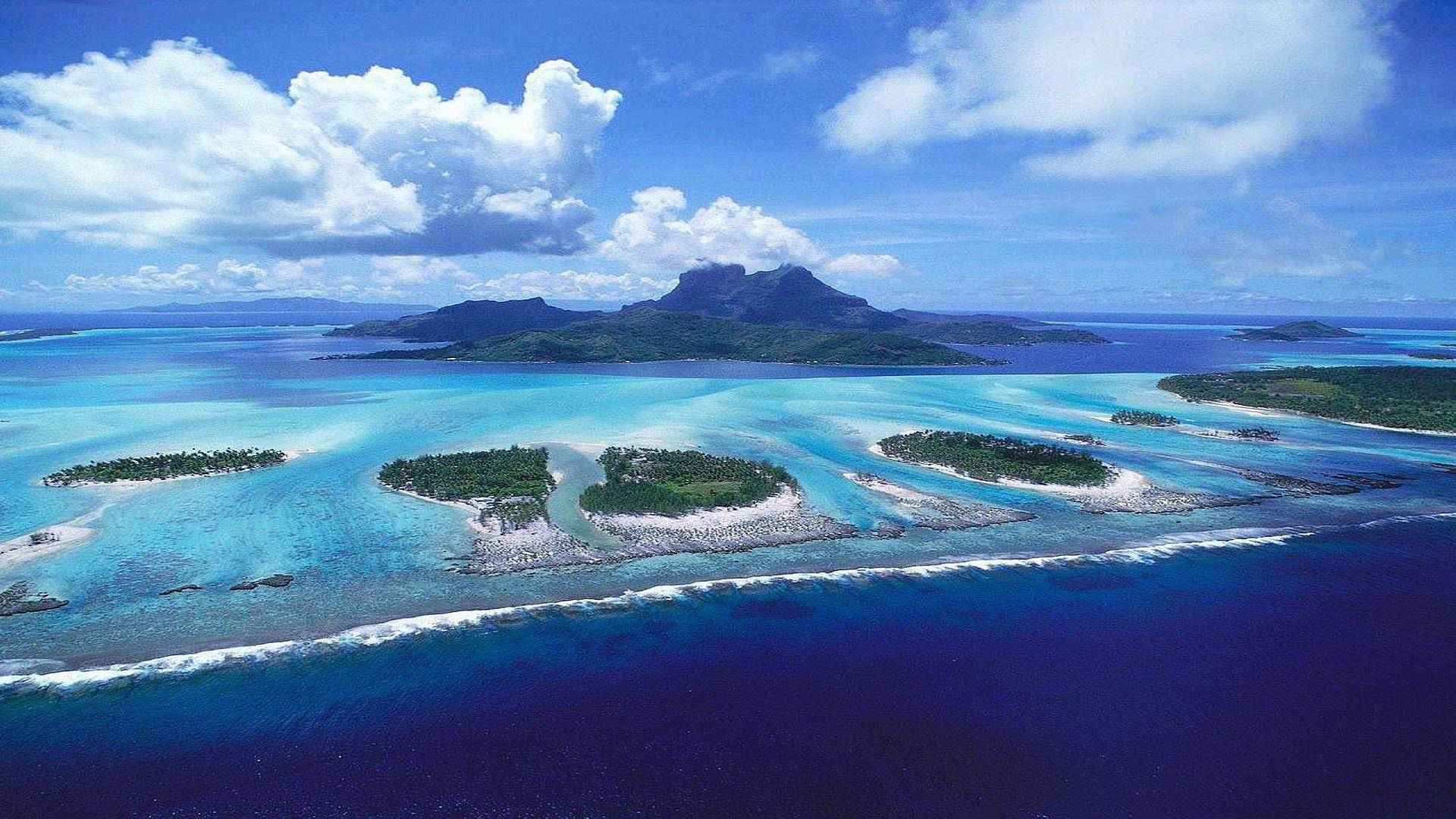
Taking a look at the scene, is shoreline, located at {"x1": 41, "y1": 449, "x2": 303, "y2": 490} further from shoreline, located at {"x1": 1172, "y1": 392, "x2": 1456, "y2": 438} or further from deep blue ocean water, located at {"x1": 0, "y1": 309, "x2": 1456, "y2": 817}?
shoreline, located at {"x1": 1172, "y1": 392, "x2": 1456, "y2": 438}

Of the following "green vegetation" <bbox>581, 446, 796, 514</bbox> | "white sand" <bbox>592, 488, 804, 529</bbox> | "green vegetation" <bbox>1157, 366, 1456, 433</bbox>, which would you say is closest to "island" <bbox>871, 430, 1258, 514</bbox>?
"green vegetation" <bbox>581, 446, 796, 514</bbox>

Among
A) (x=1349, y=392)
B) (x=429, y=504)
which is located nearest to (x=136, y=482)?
(x=429, y=504)

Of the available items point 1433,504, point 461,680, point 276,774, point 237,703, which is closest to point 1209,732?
point 461,680

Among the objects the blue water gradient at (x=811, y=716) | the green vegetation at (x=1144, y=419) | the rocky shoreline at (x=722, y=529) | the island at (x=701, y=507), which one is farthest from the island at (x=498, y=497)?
the green vegetation at (x=1144, y=419)

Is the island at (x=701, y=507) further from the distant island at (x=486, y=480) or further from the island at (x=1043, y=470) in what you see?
the island at (x=1043, y=470)

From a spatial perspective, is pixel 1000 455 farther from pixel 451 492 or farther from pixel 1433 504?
pixel 451 492
